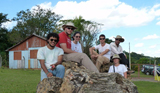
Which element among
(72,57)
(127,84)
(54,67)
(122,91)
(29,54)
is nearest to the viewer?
(122,91)

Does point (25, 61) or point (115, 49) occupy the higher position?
point (115, 49)

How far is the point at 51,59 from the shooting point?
461cm

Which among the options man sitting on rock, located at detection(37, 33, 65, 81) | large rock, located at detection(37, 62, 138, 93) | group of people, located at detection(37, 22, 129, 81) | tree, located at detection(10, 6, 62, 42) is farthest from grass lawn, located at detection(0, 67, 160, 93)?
tree, located at detection(10, 6, 62, 42)

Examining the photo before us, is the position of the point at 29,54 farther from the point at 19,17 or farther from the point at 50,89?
the point at 50,89

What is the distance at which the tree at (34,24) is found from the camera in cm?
3947

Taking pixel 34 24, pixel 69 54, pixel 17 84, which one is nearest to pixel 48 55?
pixel 69 54

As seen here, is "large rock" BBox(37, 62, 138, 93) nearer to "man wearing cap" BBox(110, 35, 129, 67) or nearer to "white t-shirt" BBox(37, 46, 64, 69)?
"white t-shirt" BBox(37, 46, 64, 69)

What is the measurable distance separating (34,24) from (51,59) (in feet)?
119

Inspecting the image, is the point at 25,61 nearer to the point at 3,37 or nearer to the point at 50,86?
the point at 3,37

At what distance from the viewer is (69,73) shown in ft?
11.4

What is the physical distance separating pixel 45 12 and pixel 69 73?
41707 millimetres

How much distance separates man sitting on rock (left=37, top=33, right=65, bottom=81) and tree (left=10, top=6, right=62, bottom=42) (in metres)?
35.4

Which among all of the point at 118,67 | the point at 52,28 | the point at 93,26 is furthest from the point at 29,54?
the point at 118,67

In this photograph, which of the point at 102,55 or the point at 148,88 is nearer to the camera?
the point at 102,55
